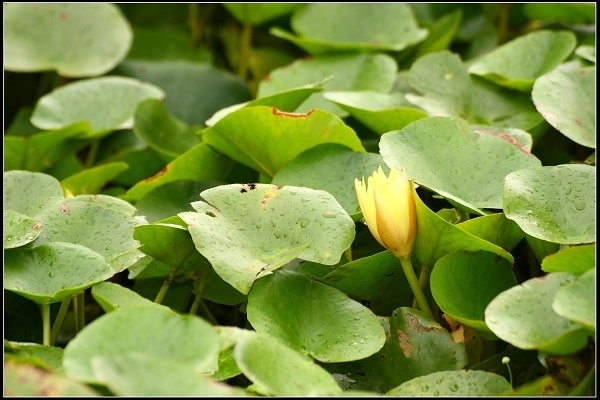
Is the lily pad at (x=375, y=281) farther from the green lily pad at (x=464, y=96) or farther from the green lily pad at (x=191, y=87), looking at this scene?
the green lily pad at (x=191, y=87)

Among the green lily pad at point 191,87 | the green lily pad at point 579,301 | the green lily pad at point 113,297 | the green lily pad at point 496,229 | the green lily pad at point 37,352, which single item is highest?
the green lily pad at point 579,301

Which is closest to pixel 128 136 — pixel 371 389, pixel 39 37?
pixel 39 37

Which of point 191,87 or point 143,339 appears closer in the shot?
point 143,339

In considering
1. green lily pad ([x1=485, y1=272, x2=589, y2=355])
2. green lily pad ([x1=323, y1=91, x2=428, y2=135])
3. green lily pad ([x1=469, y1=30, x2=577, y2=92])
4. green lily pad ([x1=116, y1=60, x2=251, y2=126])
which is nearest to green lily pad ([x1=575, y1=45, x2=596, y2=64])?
green lily pad ([x1=469, y1=30, x2=577, y2=92])

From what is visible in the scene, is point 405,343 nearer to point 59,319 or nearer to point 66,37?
point 59,319

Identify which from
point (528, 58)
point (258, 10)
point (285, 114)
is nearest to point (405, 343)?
point (285, 114)

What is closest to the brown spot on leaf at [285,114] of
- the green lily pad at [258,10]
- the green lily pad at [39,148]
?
the green lily pad at [39,148]

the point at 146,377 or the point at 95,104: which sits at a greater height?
the point at 146,377
